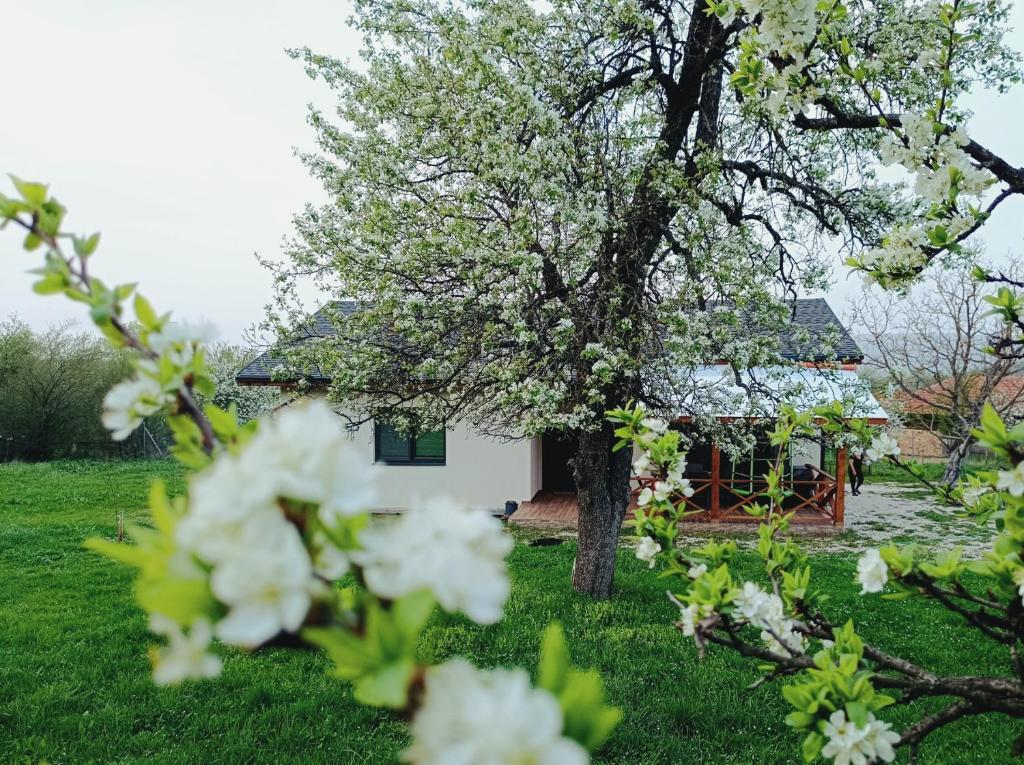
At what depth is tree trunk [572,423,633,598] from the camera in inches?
218

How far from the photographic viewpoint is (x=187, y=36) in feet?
17.1

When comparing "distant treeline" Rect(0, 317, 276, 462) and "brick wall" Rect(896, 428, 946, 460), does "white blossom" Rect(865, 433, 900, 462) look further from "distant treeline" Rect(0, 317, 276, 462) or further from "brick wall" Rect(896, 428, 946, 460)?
"brick wall" Rect(896, 428, 946, 460)

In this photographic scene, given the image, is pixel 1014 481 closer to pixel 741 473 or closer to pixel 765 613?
pixel 765 613

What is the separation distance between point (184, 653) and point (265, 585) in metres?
0.12

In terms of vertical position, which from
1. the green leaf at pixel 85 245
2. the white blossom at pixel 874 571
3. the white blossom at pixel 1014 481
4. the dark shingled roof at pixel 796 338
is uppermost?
the dark shingled roof at pixel 796 338

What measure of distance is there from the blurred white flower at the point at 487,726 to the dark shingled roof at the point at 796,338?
16.1ft

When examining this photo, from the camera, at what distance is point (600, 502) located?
5.59 m

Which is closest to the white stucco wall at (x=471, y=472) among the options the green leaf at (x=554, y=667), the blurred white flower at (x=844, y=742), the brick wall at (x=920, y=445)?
the blurred white flower at (x=844, y=742)

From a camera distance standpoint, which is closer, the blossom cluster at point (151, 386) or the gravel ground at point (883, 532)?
the blossom cluster at point (151, 386)

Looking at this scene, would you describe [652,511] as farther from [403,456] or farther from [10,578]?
[403,456]

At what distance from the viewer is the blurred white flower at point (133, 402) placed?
2.34ft

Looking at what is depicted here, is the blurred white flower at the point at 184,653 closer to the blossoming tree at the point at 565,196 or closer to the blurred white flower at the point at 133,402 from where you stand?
the blurred white flower at the point at 133,402

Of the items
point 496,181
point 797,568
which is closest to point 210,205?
point 496,181

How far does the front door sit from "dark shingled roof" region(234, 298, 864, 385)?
506 cm
